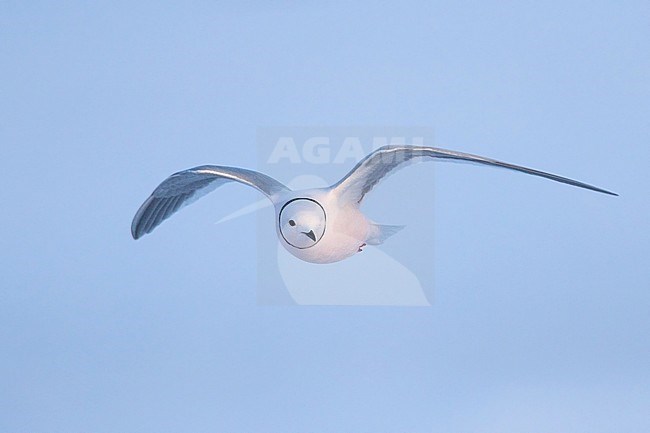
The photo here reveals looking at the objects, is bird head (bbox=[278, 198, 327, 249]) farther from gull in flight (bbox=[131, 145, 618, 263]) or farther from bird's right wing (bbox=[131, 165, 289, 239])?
bird's right wing (bbox=[131, 165, 289, 239])

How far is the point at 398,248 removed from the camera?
2891mm

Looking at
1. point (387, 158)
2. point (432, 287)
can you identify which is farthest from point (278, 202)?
point (432, 287)

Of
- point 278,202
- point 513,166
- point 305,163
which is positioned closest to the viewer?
point 513,166

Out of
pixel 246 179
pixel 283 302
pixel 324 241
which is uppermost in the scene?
pixel 246 179

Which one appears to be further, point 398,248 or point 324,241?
point 398,248

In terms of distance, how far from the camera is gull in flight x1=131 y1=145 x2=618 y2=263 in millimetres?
2291

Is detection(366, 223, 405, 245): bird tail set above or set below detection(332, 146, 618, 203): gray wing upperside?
below

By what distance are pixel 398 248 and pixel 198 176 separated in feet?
2.24

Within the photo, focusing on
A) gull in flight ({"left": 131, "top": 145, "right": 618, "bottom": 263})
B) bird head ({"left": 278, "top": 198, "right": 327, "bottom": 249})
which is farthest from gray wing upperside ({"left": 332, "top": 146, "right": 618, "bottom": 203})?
bird head ({"left": 278, "top": 198, "right": 327, "bottom": 249})

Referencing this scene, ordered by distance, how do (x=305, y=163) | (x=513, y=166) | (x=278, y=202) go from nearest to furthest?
(x=513, y=166) < (x=278, y=202) < (x=305, y=163)

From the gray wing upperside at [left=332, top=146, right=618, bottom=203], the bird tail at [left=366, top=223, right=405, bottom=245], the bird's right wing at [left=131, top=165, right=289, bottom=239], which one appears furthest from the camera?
the bird tail at [left=366, top=223, right=405, bottom=245]

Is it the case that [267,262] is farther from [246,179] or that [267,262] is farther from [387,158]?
[387,158]

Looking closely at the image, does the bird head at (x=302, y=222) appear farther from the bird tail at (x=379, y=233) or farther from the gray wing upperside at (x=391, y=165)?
the bird tail at (x=379, y=233)

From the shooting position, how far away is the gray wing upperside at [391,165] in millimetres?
2254
